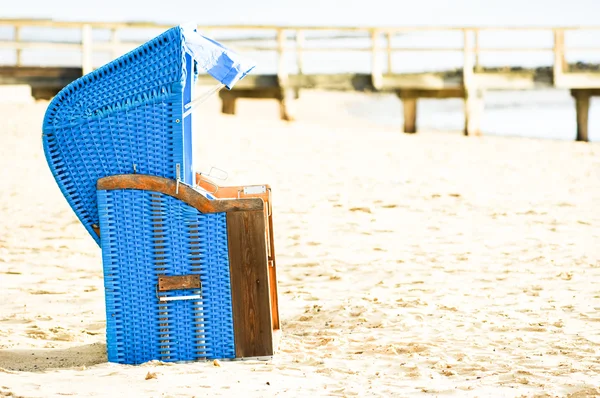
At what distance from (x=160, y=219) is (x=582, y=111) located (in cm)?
1603

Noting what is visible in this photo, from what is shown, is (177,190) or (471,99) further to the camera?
(471,99)

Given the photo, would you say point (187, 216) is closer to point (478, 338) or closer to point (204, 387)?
point (204, 387)

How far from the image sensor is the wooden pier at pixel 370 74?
48.6 feet

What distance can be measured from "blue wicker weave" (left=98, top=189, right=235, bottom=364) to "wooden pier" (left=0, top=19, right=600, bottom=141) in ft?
36.8

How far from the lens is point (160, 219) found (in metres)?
4.02

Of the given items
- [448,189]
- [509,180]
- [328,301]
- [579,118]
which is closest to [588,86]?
[579,118]

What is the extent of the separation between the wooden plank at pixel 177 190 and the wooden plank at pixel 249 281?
1.6 inches

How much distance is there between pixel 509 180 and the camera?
1083cm

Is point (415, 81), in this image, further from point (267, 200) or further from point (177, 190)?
point (177, 190)

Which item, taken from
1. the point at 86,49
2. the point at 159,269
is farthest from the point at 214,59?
the point at 86,49

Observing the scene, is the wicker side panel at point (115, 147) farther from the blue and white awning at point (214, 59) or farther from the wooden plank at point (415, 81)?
the wooden plank at point (415, 81)

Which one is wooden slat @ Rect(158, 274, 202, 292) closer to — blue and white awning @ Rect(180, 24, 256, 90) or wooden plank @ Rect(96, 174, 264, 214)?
wooden plank @ Rect(96, 174, 264, 214)

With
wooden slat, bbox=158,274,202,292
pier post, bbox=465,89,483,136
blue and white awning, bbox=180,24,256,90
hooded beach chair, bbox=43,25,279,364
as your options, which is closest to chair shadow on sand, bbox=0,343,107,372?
hooded beach chair, bbox=43,25,279,364

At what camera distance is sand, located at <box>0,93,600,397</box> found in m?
3.85
